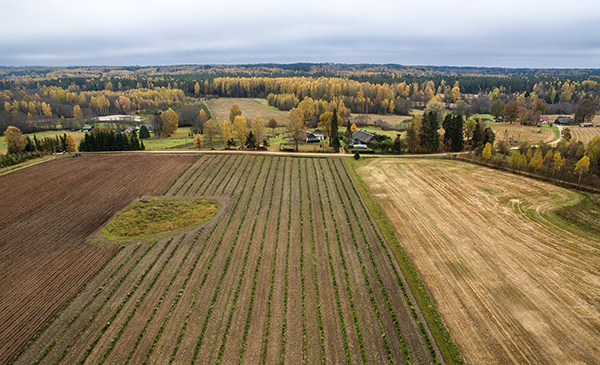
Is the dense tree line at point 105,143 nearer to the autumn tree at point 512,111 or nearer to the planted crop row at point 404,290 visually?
the planted crop row at point 404,290

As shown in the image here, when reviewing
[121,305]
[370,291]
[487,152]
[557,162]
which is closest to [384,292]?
[370,291]

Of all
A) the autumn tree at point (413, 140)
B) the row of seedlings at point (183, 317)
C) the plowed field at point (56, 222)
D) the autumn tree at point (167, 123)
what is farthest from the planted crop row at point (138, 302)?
the autumn tree at point (167, 123)

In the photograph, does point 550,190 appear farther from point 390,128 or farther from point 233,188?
point 390,128

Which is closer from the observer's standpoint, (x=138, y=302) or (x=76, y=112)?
(x=138, y=302)

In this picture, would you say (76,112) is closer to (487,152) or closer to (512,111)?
(487,152)

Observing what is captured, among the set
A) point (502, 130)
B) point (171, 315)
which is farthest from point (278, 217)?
point (502, 130)

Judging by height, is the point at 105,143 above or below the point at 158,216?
above
